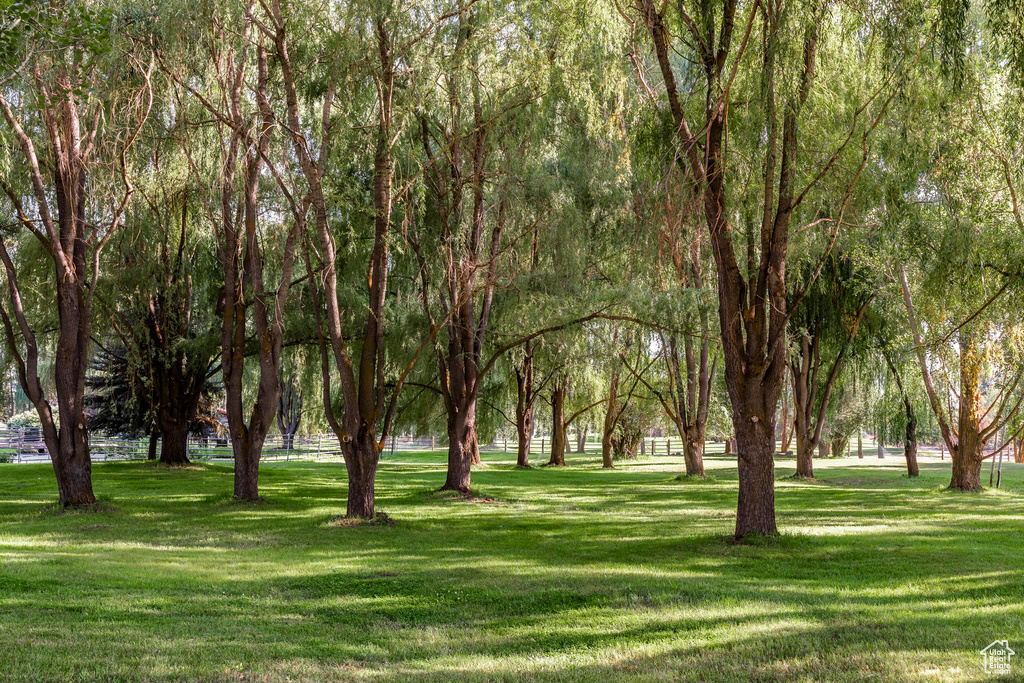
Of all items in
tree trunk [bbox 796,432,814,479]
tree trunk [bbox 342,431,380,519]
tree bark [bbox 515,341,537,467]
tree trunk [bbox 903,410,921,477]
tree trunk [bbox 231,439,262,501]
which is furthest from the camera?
tree bark [bbox 515,341,537,467]

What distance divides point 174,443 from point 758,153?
15740 mm

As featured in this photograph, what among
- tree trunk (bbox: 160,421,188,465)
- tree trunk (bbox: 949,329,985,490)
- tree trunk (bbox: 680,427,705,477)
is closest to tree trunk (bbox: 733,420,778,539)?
tree trunk (bbox: 949,329,985,490)

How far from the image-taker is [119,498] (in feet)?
42.1

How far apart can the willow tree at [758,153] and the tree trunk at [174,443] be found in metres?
15.1

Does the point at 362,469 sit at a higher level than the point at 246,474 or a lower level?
higher

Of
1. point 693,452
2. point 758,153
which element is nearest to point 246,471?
point 758,153

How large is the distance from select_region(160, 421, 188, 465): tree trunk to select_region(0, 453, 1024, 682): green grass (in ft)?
25.1

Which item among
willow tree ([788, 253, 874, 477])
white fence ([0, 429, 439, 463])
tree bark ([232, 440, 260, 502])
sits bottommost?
white fence ([0, 429, 439, 463])

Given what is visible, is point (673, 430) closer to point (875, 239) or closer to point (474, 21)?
point (875, 239)

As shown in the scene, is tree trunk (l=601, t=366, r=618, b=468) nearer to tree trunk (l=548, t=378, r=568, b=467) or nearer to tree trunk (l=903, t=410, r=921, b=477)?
tree trunk (l=548, t=378, r=568, b=467)

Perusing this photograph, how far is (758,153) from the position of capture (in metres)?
8.57

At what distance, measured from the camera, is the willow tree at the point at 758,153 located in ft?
25.9

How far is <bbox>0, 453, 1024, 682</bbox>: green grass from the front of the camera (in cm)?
425

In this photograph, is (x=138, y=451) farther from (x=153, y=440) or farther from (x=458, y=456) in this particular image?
(x=458, y=456)
